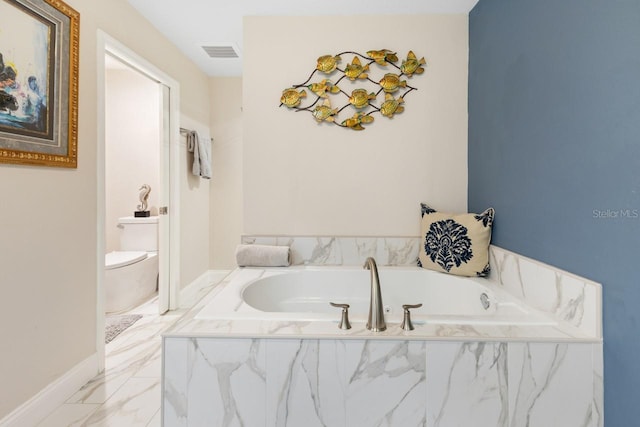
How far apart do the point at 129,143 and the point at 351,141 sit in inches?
105

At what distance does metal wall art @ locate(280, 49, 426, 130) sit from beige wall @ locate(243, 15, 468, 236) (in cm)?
4

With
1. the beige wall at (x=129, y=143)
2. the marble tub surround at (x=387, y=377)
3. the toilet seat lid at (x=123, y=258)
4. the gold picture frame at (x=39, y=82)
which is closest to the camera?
the marble tub surround at (x=387, y=377)

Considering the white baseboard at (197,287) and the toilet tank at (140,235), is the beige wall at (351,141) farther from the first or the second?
the toilet tank at (140,235)

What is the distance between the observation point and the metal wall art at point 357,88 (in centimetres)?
223

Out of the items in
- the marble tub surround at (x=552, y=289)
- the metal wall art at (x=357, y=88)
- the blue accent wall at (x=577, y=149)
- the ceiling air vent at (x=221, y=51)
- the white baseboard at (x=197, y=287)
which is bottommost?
the white baseboard at (x=197, y=287)

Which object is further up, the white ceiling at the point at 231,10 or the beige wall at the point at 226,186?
the white ceiling at the point at 231,10

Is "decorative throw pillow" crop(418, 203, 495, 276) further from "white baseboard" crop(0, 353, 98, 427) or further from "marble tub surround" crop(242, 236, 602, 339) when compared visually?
"white baseboard" crop(0, 353, 98, 427)

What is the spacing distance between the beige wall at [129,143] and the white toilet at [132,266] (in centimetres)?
31

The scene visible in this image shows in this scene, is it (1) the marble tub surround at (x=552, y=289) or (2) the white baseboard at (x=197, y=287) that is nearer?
(1) the marble tub surround at (x=552, y=289)

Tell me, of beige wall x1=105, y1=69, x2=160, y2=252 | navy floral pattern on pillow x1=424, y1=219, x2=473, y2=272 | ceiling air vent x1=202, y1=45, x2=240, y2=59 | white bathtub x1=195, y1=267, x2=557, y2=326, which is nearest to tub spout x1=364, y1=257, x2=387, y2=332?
white bathtub x1=195, y1=267, x2=557, y2=326

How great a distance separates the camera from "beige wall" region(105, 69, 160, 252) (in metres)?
3.70

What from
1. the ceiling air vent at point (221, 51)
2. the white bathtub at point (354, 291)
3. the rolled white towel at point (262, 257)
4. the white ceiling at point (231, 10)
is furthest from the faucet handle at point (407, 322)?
the ceiling air vent at point (221, 51)

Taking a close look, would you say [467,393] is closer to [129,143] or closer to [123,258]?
[123,258]

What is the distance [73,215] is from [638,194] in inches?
95.5
